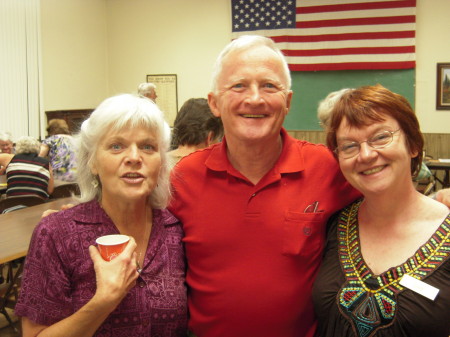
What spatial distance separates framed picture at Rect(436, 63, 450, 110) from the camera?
7.89 metres

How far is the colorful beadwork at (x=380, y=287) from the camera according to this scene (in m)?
1.53

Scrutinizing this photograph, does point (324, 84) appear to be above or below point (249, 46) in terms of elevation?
above

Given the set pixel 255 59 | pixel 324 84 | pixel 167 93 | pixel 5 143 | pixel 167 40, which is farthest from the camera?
pixel 167 93

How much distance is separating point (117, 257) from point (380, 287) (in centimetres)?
91

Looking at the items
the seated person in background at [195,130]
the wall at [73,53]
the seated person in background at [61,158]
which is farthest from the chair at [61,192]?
the wall at [73,53]

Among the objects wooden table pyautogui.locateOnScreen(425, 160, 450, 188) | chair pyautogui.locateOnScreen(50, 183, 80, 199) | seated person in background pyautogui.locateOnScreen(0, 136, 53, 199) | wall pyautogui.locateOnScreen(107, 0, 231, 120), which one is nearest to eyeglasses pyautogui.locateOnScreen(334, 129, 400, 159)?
seated person in background pyautogui.locateOnScreen(0, 136, 53, 199)

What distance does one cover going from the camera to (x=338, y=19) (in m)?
8.33

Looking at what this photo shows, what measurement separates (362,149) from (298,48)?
7.50 meters

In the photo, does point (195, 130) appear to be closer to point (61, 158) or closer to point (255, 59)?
point (255, 59)

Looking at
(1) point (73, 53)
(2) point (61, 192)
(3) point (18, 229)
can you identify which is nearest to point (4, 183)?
(2) point (61, 192)

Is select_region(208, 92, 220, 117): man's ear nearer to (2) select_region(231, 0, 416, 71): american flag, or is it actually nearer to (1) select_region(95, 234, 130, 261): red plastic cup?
(1) select_region(95, 234, 130, 261): red plastic cup

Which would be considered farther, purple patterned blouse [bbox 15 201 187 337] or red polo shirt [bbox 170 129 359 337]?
red polo shirt [bbox 170 129 359 337]

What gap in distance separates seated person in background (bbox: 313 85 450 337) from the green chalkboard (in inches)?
276

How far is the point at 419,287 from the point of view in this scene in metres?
1.50
